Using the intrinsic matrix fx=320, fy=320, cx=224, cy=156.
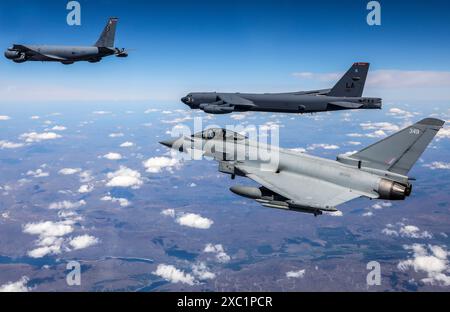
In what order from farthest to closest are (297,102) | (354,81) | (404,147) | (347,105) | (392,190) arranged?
(297,102) < (354,81) < (347,105) < (404,147) < (392,190)

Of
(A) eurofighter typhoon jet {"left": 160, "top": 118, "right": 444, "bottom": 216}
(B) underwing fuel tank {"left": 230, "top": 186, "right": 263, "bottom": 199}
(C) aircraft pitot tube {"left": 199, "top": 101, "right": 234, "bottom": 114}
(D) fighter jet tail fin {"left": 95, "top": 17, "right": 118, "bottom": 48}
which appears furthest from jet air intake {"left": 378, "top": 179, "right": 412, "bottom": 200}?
(D) fighter jet tail fin {"left": 95, "top": 17, "right": 118, "bottom": 48}

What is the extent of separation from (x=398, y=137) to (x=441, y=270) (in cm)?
18251

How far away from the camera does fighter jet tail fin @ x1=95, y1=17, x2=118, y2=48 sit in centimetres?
3844

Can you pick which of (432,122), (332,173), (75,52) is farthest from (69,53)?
(432,122)

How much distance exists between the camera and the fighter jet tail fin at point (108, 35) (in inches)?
1513

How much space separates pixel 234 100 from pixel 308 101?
8.52 metres

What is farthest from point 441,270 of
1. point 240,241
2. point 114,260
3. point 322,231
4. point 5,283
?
point 5,283

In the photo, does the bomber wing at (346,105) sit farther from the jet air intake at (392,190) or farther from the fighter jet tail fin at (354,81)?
the jet air intake at (392,190)

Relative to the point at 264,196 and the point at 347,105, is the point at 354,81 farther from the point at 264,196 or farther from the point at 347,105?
the point at 264,196

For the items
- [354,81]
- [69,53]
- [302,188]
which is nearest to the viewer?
[302,188]

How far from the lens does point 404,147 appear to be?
709 inches

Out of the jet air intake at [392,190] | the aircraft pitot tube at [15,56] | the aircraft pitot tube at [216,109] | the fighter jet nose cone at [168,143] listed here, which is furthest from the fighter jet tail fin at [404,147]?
the aircraft pitot tube at [15,56]
